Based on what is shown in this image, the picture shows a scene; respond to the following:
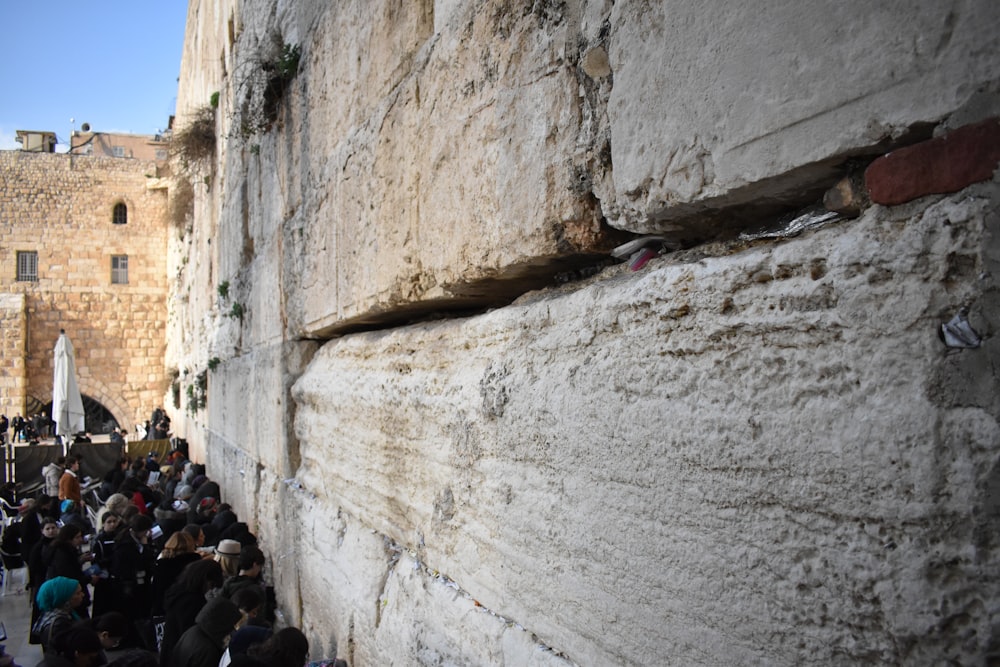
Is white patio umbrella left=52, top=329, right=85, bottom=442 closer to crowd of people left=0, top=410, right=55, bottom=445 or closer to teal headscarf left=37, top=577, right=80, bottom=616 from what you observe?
crowd of people left=0, top=410, right=55, bottom=445

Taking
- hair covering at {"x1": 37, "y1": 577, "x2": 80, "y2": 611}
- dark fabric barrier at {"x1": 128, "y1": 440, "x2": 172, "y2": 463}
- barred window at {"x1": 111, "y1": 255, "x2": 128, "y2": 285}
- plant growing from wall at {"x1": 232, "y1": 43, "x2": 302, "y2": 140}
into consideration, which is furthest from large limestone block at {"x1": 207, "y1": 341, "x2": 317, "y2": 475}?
barred window at {"x1": 111, "y1": 255, "x2": 128, "y2": 285}

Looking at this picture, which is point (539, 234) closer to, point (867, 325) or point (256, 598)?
point (867, 325)

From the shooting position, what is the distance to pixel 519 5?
1.70m

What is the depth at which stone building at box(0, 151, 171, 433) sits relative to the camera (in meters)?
19.8

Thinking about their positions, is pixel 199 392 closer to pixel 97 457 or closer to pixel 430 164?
pixel 97 457

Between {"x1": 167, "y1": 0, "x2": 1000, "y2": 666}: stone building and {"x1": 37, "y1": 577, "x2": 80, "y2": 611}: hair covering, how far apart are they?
2.54m

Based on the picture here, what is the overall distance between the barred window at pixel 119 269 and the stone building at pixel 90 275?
0.03 metres

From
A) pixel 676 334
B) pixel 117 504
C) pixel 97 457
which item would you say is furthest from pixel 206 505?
pixel 97 457

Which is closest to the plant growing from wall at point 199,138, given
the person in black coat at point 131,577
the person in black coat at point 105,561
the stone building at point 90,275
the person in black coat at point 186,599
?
the person in black coat at point 105,561

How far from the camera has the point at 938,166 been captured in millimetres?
905

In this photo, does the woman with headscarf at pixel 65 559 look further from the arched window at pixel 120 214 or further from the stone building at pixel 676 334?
the arched window at pixel 120 214

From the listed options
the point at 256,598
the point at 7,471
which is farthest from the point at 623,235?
the point at 7,471

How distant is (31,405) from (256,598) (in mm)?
19855

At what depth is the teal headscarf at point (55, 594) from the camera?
4.21 meters
